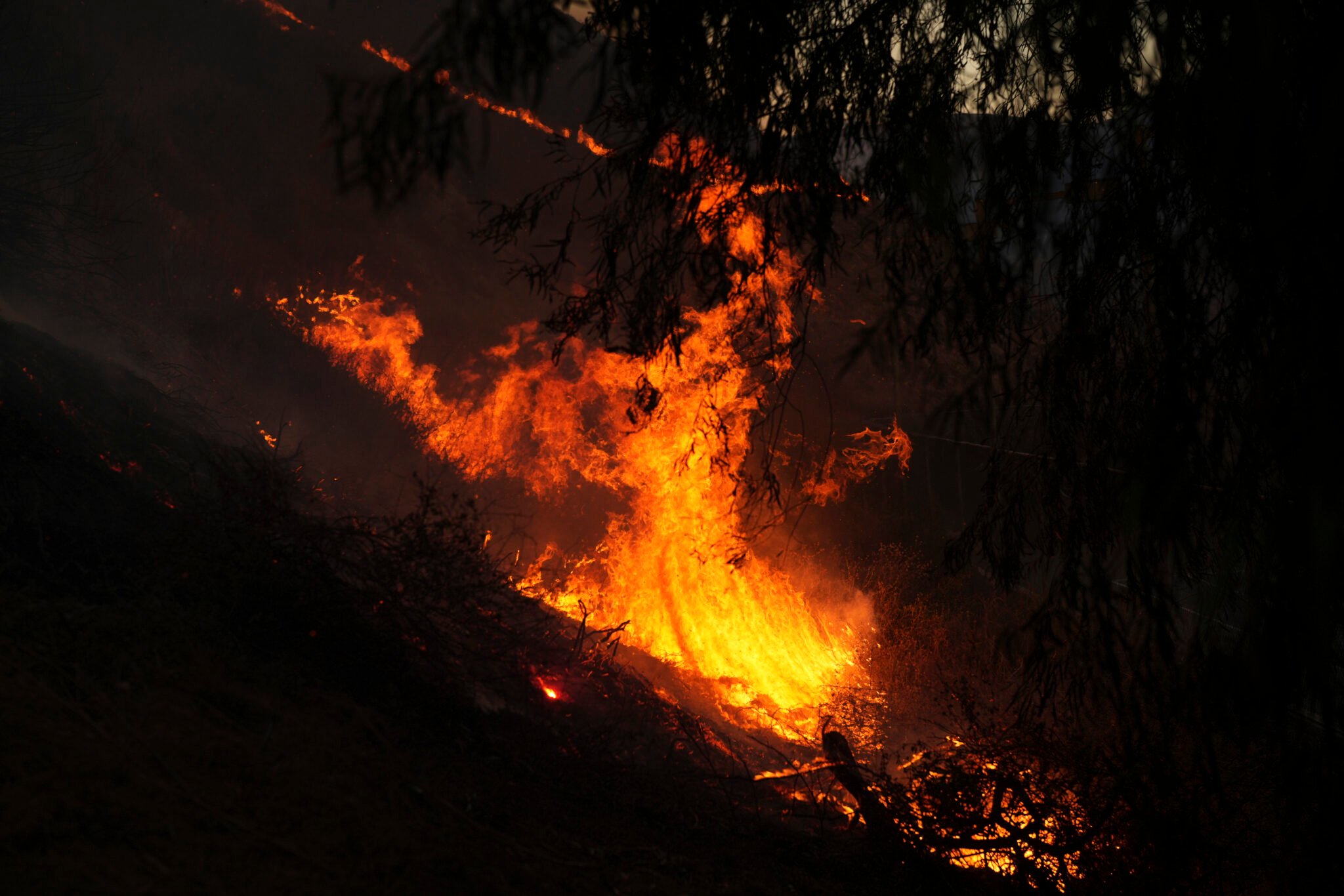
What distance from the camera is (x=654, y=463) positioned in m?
17.7

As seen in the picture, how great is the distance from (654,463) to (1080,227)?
584 inches

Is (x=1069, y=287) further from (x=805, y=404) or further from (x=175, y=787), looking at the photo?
(x=805, y=404)

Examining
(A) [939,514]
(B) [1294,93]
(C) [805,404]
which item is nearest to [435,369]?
(C) [805,404]

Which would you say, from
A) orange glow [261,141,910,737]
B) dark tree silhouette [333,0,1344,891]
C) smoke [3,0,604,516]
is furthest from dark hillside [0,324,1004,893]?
smoke [3,0,604,516]

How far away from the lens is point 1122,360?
11.2ft

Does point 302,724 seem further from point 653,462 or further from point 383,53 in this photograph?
point 383,53

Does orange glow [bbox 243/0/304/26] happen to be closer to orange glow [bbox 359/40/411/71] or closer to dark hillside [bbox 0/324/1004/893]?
orange glow [bbox 359/40/411/71]

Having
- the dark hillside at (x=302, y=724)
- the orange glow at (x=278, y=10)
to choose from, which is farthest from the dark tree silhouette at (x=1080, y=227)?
the orange glow at (x=278, y=10)

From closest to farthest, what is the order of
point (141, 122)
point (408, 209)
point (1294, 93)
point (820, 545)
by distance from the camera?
1. point (1294, 93)
2. point (820, 545)
3. point (141, 122)
4. point (408, 209)

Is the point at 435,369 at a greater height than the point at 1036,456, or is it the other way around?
the point at 435,369

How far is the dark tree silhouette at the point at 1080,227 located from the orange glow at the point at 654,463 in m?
8.18

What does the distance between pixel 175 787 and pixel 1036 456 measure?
3.29 m

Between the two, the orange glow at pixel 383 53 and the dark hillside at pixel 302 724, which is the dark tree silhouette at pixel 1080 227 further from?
the orange glow at pixel 383 53

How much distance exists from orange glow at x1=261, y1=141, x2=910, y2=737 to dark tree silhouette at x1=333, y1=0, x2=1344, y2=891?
8178 millimetres
